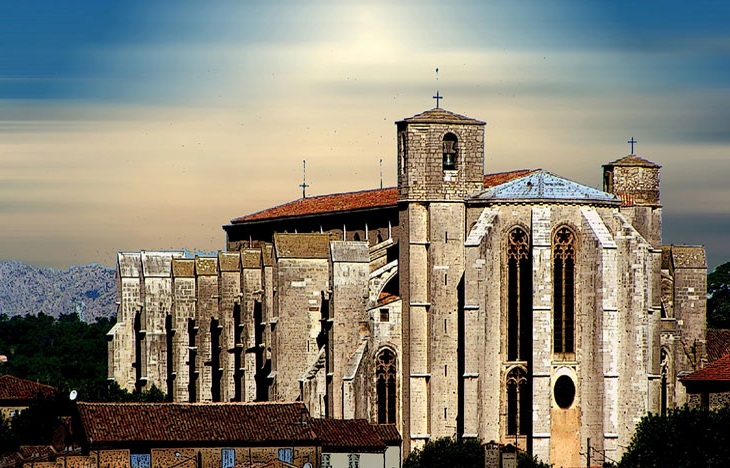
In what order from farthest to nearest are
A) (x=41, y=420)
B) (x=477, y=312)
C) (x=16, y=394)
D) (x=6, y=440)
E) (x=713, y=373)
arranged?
1. (x=16, y=394)
2. (x=6, y=440)
3. (x=41, y=420)
4. (x=713, y=373)
5. (x=477, y=312)

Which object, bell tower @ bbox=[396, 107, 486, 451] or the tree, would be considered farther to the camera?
the tree

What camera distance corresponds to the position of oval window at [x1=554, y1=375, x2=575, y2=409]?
234 feet

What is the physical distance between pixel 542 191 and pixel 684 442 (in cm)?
1225

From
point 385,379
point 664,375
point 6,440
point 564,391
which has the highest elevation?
point 385,379

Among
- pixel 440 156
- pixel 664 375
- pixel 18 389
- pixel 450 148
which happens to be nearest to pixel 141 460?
pixel 440 156

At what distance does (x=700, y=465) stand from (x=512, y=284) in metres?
12.1

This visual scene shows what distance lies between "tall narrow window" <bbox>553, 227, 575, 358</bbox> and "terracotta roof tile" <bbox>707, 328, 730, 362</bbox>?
17850 mm

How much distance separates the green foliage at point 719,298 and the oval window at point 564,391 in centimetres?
4466

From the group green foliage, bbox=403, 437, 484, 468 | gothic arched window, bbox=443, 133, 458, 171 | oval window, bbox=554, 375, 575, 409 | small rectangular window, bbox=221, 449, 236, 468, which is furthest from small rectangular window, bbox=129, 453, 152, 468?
gothic arched window, bbox=443, 133, 458, 171

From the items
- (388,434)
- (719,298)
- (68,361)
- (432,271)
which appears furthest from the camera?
(68,361)

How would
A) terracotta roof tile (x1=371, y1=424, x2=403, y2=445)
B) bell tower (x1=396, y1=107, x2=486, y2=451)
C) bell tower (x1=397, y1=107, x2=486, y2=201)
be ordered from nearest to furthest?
1. terracotta roof tile (x1=371, y1=424, x2=403, y2=445)
2. bell tower (x1=396, y1=107, x2=486, y2=451)
3. bell tower (x1=397, y1=107, x2=486, y2=201)

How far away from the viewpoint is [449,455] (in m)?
67.5

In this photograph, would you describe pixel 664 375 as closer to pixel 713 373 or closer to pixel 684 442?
pixel 713 373

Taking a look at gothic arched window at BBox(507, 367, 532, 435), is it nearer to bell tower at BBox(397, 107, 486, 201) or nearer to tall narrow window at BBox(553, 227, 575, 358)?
tall narrow window at BBox(553, 227, 575, 358)
